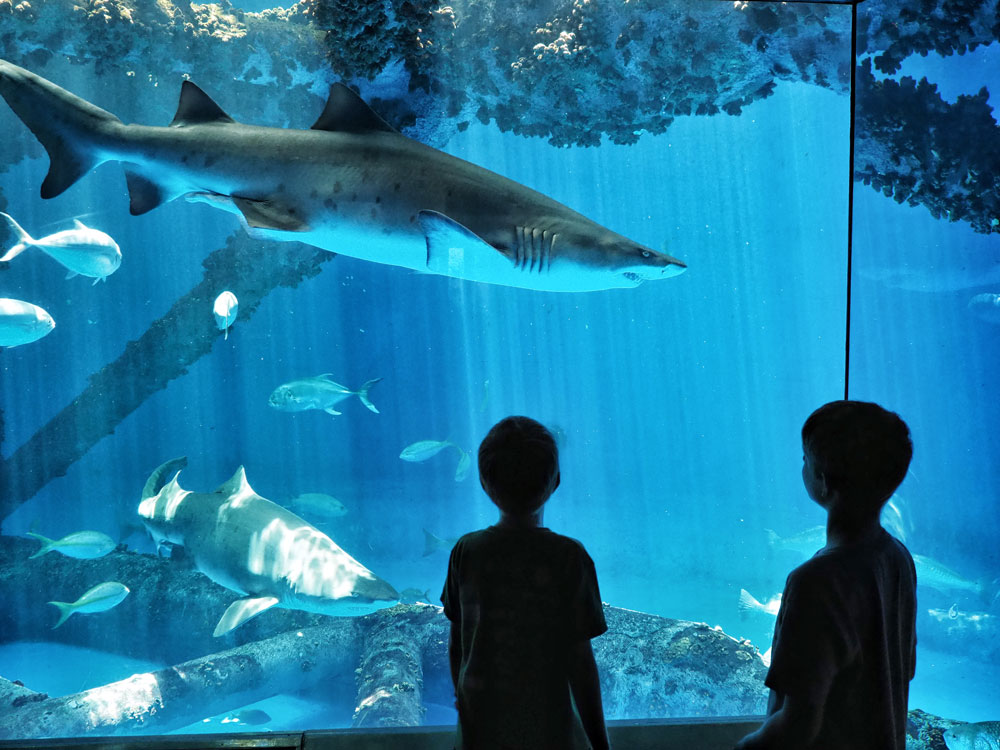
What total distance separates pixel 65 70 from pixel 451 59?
14.8 ft

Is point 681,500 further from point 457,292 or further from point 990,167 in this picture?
point 990,167

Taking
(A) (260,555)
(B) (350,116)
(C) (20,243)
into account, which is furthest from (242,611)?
(C) (20,243)

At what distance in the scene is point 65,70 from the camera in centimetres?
583

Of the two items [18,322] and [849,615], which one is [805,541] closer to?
[849,615]

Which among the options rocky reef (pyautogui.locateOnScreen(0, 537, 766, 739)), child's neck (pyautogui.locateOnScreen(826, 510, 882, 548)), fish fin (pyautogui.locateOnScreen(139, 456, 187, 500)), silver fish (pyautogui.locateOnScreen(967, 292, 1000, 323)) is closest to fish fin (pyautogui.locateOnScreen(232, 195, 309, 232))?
child's neck (pyautogui.locateOnScreen(826, 510, 882, 548))

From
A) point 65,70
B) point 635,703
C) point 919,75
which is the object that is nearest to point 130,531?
point 635,703

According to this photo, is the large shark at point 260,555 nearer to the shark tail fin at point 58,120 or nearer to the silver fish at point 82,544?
the silver fish at point 82,544

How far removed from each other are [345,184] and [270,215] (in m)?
0.29

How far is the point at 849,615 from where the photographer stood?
1.16 m

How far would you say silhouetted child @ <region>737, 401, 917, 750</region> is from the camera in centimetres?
115

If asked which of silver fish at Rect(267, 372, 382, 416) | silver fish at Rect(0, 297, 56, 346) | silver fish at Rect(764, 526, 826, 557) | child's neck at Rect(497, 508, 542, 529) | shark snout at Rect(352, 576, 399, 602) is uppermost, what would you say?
silver fish at Rect(0, 297, 56, 346)

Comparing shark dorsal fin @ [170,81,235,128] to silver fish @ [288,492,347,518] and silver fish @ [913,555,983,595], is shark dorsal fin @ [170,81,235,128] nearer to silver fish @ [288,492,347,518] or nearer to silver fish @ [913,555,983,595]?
silver fish @ [288,492,347,518]

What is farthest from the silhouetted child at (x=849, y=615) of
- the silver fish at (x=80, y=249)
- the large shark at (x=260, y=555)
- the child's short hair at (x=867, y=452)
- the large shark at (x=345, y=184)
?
the silver fish at (x=80, y=249)

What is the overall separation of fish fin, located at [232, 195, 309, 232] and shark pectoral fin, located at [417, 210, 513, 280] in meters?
0.46
